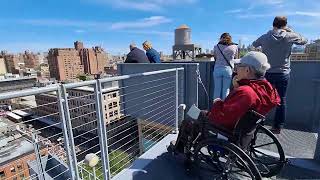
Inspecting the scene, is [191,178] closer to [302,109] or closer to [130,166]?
[130,166]

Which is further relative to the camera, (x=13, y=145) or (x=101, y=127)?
(x=13, y=145)

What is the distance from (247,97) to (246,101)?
0.03 metres

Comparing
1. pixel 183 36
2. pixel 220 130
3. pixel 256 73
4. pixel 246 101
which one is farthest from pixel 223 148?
pixel 183 36

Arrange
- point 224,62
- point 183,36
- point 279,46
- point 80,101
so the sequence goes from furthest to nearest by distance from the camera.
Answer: point 183,36, point 224,62, point 80,101, point 279,46

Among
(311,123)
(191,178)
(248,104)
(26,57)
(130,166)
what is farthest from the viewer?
(26,57)

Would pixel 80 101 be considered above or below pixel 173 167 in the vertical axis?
above

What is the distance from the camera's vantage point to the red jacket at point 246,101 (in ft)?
4.96

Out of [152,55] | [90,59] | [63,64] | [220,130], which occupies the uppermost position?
[90,59]

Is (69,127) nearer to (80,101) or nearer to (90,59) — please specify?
(80,101)

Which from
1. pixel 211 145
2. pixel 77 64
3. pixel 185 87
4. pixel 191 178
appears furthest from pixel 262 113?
pixel 77 64

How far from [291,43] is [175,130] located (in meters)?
1.82

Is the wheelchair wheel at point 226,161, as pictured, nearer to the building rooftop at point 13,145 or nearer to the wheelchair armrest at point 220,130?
the wheelchair armrest at point 220,130

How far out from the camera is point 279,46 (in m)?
2.59

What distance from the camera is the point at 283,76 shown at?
2639mm
